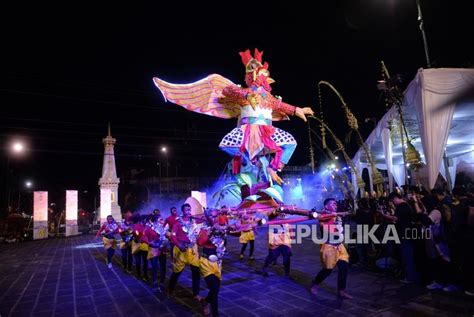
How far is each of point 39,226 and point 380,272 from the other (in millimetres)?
24606

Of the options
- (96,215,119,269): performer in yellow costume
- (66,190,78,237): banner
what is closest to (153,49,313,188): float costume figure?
(96,215,119,269): performer in yellow costume

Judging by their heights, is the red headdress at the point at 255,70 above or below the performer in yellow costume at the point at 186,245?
above

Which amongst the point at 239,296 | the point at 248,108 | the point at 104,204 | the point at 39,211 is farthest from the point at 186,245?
the point at 39,211

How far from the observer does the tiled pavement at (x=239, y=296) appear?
17.4 feet

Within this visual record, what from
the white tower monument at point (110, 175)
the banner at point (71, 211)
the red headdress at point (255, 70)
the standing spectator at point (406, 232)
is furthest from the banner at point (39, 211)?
the standing spectator at point (406, 232)

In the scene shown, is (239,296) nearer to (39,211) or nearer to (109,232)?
(109,232)

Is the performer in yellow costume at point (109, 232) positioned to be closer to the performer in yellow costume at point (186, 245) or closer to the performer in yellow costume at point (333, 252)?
the performer in yellow costume at point (186, 245)

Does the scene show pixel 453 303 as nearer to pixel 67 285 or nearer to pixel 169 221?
pixel 169 221

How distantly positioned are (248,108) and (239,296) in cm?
621

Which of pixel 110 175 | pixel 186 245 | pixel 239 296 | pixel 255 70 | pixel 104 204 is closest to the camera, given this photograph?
pixel 186 245

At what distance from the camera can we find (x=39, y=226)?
77.2 ft

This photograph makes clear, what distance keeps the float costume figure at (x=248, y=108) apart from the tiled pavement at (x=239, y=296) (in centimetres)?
355

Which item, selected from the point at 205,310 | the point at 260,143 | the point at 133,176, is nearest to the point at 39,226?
the point at 260,143

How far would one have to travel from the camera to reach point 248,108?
34.8ft
